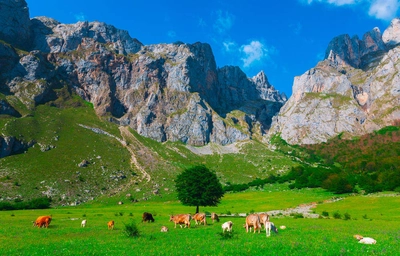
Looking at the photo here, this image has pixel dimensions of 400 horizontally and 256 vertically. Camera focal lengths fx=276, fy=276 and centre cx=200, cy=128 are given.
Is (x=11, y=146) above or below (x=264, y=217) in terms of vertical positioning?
above

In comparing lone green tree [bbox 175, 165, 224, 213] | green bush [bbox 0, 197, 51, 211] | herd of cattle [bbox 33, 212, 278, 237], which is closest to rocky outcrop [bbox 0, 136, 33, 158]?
green bush [bbox 0, 197, 51, 211]

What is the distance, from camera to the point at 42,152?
141m

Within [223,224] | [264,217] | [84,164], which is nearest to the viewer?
[223,224]

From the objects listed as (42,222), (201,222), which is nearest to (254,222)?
(201,222)

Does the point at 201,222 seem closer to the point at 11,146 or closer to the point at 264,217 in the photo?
the point at 264,217

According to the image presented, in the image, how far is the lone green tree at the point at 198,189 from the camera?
54.6 m

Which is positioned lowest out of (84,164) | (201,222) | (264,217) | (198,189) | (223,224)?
(201,222)

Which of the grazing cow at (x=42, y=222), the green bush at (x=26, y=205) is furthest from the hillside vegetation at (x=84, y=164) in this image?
the grazing cow at (x=42, y=222)

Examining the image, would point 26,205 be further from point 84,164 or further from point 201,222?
point 201,222

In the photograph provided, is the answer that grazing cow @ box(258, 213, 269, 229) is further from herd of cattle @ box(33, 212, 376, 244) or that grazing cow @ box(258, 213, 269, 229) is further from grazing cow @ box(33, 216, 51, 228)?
grazing cow @ box(33, 216, 51, 228)

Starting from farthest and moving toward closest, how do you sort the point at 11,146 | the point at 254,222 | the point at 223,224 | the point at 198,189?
the point at 11,146
the point at 198,189
the point at 223,224
the point at 254,222

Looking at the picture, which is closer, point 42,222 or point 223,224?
point 223,224

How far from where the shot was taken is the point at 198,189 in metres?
54.9

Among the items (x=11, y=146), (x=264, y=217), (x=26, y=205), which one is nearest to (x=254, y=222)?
(x=264, y=217)
